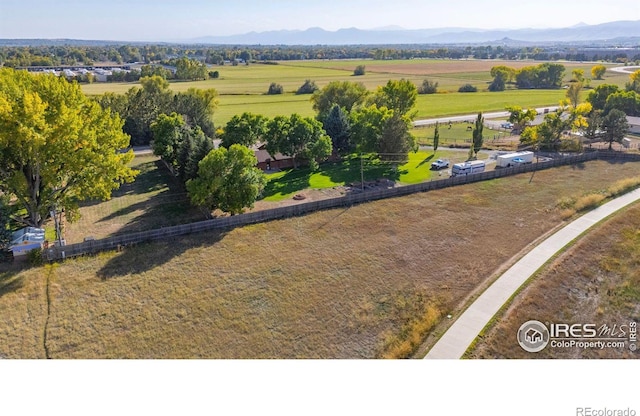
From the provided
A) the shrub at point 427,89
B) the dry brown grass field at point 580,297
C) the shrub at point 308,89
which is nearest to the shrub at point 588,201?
the dry brown grass field at point 580,297

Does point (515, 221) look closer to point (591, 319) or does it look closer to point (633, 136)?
point (591, 319)

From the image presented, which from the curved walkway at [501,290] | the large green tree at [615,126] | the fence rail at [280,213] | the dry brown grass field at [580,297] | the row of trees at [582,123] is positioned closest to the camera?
the dry brown grass field at [580,297]

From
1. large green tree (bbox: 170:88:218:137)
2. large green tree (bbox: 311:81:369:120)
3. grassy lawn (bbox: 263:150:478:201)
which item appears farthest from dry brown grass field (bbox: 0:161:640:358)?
large green tree (bbox: 170:88:218:137)

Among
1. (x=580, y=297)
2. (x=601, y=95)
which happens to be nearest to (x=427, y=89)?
(x=601, y=95)

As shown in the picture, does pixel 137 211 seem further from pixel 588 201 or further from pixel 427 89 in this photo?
pixel 427 89

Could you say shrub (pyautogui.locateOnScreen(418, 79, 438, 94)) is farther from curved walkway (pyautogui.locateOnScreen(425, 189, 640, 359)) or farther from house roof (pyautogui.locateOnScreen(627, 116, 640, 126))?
curved walkway (pyautogui.locateOnScreen(425, 189, 640, 359))

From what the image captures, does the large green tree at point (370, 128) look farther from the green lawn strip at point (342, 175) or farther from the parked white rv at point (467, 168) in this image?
the parked white rv at point (467, 168)
